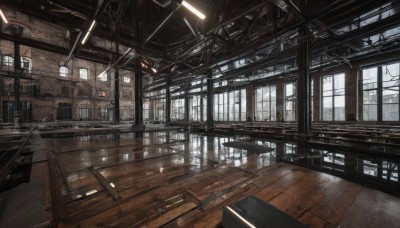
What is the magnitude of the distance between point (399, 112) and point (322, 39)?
7.48 m

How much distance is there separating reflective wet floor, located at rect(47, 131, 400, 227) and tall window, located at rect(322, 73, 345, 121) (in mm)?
9618

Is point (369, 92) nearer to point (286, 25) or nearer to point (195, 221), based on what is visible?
point (286, 25)

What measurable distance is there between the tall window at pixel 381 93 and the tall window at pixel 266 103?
214 inches

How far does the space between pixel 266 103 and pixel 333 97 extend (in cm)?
456

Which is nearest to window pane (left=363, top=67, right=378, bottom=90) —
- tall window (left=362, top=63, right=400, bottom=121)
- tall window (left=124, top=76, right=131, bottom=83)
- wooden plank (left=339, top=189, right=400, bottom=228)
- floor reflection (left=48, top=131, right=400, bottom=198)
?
tall window (left=362, top=63, right=400, bottom=121)

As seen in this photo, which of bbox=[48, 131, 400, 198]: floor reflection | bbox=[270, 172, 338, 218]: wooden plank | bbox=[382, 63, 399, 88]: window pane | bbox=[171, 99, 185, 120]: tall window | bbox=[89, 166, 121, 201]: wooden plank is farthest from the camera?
bbox=[171, 99, 185, 120]: tall window

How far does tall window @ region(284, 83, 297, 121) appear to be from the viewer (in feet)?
40.6

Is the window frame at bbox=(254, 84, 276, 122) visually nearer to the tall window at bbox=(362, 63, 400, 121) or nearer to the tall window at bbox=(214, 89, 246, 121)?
the tall window at bbox=(214, 89, 246, 121)

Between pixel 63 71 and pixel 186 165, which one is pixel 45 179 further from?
pixel 63 71

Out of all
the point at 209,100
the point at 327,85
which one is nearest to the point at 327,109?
the point at 327,85

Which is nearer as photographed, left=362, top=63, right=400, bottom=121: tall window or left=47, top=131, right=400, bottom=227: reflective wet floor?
left=47, top=131, right=400, bottom=227: reflective wet floor

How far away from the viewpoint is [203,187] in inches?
73.3

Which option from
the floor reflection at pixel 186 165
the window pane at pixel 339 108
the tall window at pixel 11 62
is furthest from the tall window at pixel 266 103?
the tall window at pixel 11 62

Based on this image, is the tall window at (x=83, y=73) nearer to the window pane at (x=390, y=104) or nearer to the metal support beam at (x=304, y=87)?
the metal support beam at (x=304, y=87)
